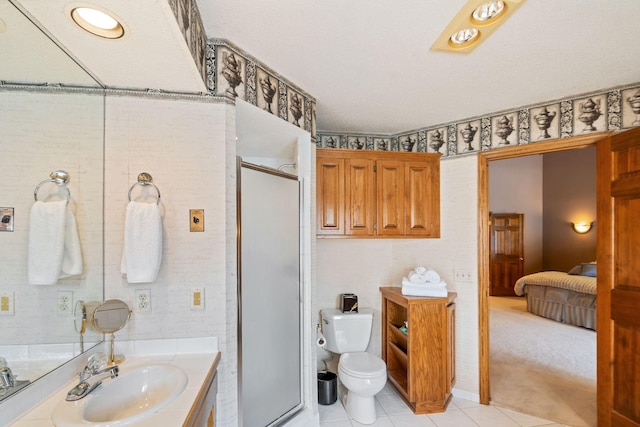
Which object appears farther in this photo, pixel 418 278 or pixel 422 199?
pixel 422 199

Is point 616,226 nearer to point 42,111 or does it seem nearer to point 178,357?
point 178,357

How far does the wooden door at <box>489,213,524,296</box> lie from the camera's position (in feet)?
20.9

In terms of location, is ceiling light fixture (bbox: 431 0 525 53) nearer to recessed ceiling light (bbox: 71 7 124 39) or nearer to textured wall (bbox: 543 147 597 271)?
recessed ceiling light (bbox: 71 7 124 39)

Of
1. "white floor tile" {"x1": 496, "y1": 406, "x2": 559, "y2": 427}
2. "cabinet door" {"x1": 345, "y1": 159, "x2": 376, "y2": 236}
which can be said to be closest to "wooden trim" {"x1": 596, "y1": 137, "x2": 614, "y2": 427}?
"white floor tile" {"x1": 496, "y1": 406, "x2": 559, "y2": 427}

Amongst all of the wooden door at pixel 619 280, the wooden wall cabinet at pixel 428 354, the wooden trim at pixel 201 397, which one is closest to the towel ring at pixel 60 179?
the wooden trim at pixel 201 397

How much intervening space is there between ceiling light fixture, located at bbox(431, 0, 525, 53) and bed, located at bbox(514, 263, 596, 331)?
15.0 ft

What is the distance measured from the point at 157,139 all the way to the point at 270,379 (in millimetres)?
1596

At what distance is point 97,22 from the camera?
1.02 meters

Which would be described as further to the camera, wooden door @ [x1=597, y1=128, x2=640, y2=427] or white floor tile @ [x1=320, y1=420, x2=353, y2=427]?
white floor tile @ [x1=320, y1=420, x2=353, y2=427]

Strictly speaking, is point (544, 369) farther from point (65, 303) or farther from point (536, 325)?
point (65, 303)

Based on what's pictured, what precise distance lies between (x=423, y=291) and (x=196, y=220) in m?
1.91

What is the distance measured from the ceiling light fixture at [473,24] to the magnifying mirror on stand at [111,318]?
2078mm

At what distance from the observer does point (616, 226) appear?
76.4 inches

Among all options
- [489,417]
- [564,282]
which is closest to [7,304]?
[489,417]
